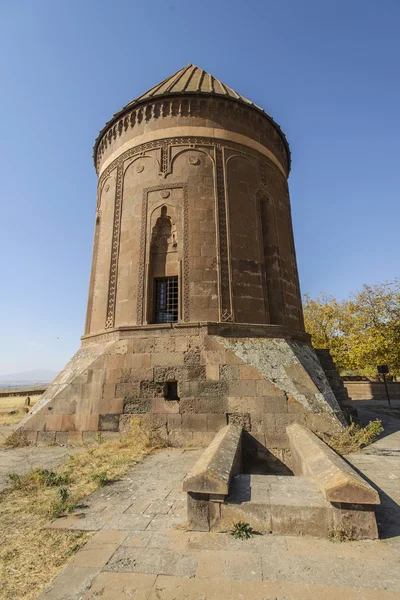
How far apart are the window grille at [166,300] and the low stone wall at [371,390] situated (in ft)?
57.1

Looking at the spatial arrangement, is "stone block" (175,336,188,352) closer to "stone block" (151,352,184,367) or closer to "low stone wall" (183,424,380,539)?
"stone block" (151,352,184,367)

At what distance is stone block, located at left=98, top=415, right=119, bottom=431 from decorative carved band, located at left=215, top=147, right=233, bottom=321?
3867 mm

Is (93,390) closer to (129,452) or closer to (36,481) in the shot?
(129,452)

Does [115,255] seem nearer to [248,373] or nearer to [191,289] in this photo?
[191,289]

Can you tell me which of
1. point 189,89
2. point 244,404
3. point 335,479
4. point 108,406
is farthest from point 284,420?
point 189,89

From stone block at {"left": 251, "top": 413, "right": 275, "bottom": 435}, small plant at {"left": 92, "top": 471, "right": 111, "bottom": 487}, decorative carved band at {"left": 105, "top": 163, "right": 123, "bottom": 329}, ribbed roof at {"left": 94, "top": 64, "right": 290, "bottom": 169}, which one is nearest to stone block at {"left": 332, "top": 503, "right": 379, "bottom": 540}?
small plant at {"left": 92, "top": 471, "right": 111, "bottom": 487}

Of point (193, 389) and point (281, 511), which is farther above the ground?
point (193, 389)

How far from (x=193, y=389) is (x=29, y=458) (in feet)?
12.9

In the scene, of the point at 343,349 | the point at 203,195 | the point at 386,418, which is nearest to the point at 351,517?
the point at 203,195

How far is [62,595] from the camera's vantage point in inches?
101

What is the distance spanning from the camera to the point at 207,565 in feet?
9.56

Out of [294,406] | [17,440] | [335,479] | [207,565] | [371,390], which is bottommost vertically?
[207,565]

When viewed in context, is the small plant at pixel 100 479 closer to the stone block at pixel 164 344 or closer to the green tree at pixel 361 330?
the stone block at pixel 164 344

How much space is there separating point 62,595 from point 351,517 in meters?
2.71
